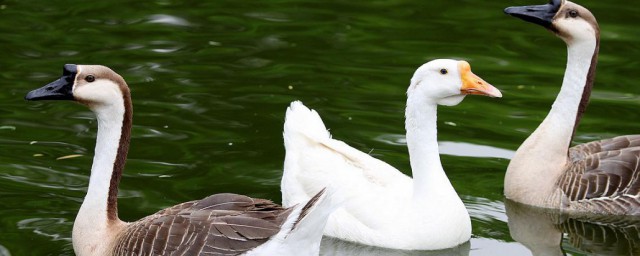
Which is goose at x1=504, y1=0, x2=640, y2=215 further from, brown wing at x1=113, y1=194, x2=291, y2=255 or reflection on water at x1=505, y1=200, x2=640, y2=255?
brown wing at x1=113, y1=194, x2=291, y2=255

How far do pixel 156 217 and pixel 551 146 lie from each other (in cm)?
392

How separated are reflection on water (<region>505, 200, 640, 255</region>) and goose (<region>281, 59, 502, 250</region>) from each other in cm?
76

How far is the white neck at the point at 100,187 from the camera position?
9.02m

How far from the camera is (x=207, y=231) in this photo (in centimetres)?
855

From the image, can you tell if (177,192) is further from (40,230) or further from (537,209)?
(537,209)

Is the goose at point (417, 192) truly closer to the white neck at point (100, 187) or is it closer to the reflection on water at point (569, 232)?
the reflection on water at point (569, 232)

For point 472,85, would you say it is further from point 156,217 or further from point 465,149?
point 156,217

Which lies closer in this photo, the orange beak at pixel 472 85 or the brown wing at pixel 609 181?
the orange beak at pixel 472 85

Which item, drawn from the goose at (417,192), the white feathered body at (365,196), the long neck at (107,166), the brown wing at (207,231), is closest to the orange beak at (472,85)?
the goose at (417,192)

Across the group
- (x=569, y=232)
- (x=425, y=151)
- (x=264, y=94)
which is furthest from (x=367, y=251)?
(x=264, y=94)

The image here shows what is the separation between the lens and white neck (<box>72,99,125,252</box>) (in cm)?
902

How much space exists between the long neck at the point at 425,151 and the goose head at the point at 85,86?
2.25m

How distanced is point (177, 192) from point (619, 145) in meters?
3.69

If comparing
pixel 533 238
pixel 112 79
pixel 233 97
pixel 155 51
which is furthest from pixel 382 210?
pixel 155 51
